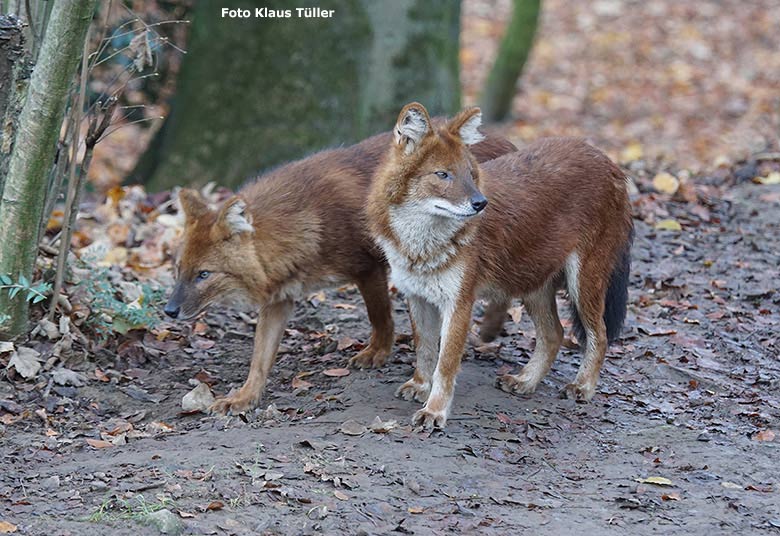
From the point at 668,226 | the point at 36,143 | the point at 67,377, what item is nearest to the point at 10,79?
the point at 36,143

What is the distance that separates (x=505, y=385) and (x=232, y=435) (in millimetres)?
1731

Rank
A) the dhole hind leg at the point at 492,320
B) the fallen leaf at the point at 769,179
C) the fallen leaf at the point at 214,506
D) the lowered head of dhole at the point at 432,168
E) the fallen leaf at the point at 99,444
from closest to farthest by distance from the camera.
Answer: the fallen leaf at the point at 214,506, the fallen leaf at the point at 99,444, the lowered head of dhole at the point at 432,168, the dhole hind leg at the point at 492,320, the fallen leaf at the point at 769,179

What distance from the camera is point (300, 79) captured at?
10.1 m

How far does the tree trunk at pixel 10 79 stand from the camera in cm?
585

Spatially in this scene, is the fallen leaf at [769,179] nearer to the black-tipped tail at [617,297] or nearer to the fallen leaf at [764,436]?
the black-tipped tail at [617,297]

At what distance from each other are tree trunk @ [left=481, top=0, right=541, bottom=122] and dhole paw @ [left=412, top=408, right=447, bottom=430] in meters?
10.7

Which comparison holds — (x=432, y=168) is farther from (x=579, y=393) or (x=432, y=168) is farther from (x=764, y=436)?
(x=764, y=436)

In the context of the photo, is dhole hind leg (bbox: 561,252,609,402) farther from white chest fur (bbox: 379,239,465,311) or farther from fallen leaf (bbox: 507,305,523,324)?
fallen leaf (bbox: 507,305,523,324)

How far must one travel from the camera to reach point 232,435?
564cm

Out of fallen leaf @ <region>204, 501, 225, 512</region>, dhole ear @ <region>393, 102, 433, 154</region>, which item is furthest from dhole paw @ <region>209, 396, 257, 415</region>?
dhole ear @ <region>393, 102, 433, 154</region>

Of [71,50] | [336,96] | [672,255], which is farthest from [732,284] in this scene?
[71,50]

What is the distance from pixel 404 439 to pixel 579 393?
134 centimetres

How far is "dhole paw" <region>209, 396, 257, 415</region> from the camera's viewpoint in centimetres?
618

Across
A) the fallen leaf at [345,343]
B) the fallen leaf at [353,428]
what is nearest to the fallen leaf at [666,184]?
the fallen leaf at [345,343]
